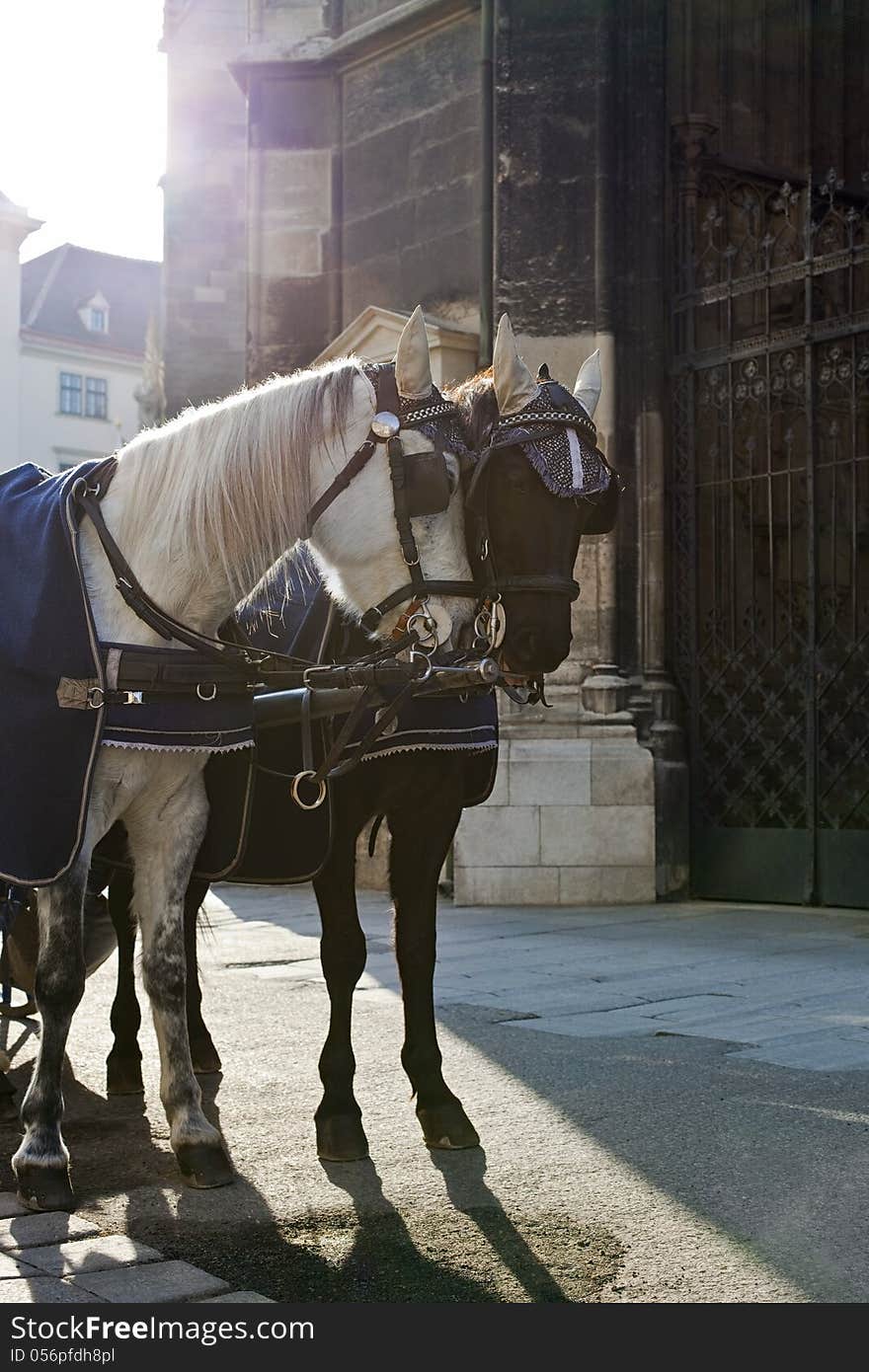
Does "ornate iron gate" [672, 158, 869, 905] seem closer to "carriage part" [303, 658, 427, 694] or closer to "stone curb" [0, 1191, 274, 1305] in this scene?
"carriage part" [303, 658, 427, 694]

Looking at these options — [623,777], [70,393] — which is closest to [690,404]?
[623,777]

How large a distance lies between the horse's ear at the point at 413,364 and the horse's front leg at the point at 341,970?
3.58 ft

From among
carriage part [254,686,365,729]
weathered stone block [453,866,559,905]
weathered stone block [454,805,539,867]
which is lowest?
weathered stone block [453,866,559,905]

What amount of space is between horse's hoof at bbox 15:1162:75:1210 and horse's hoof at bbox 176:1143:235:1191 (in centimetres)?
28

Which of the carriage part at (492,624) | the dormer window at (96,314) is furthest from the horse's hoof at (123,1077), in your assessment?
the dormer window at (96,314)

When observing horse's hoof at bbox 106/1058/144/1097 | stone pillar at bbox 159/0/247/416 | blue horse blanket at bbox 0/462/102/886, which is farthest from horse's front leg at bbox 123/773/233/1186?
stone pillar at bbox 159/0/247/416

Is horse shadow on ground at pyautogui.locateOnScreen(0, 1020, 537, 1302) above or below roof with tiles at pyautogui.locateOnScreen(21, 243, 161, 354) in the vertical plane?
below

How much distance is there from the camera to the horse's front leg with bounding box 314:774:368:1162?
13.1ft

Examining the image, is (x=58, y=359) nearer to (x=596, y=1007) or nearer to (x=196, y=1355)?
(x=596, y=1007)

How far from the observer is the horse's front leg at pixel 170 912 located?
388cm

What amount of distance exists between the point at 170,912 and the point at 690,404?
7054 mm

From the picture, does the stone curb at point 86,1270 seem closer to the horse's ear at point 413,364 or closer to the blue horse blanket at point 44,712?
the blue horse blanket at point 44,712

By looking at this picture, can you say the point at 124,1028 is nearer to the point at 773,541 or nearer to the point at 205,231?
the point at 773,541

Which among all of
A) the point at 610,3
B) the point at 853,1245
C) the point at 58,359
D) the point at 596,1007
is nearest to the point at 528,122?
the point at 610,3
